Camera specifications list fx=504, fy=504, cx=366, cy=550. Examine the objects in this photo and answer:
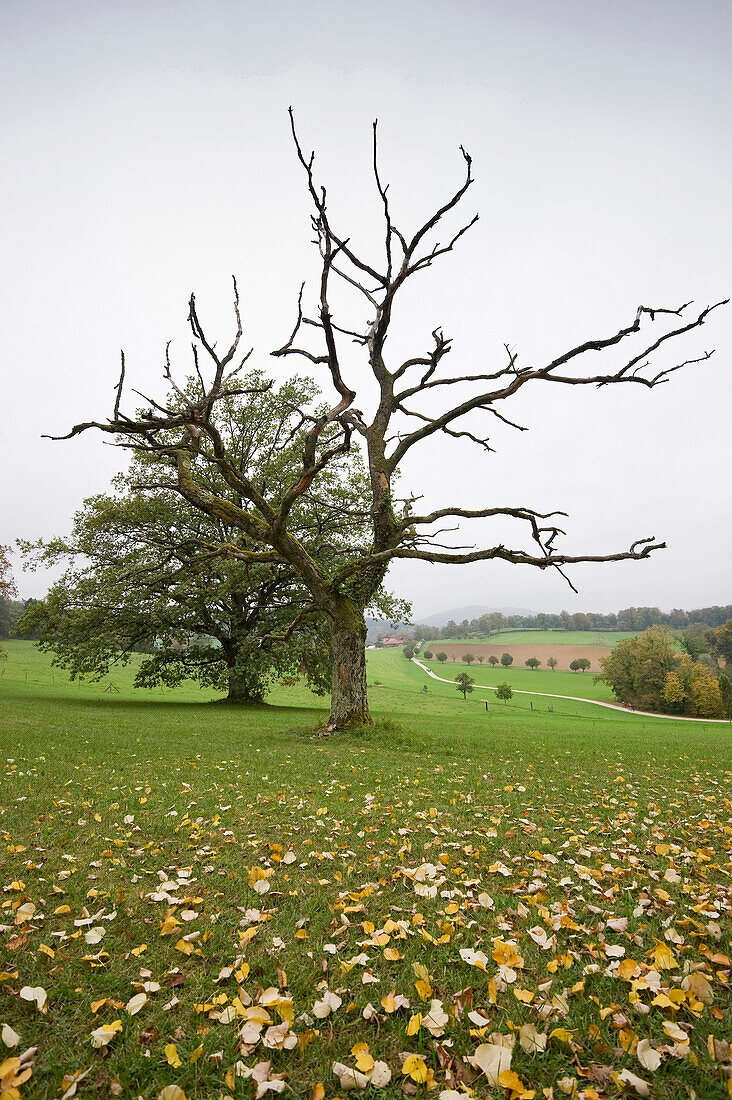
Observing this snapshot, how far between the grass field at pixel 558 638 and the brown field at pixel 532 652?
5.18 metres

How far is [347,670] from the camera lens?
45.2 feet

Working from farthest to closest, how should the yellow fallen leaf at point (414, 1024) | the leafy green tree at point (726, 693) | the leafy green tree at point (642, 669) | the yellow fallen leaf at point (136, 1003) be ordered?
1. the leafy green tree at point (642, 669)
2. the leafy green tree at point (726, 693)
3. the yellow fallen leaf at point (136, 1003)
4. the yellow fallen leaf at point (414, 1024)

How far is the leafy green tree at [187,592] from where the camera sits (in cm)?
2341

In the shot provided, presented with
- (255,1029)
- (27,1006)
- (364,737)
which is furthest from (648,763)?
(27,1006)

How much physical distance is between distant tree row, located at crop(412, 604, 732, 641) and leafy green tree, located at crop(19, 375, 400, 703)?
408 feet

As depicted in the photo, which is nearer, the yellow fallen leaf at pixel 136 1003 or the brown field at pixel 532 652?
the yellow fallen leaf at pixel 136 1003

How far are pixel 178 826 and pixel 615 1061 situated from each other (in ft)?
16.3

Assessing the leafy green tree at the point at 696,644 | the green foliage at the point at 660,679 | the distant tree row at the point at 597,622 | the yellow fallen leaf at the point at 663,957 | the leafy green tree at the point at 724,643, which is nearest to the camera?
the yellow fallen leaf at the point at 663,957

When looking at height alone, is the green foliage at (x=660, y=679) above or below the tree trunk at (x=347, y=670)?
below

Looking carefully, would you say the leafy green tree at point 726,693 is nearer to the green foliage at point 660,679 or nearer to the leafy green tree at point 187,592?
the green foliage at point 660,679

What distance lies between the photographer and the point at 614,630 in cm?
13550

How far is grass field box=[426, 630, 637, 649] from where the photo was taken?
388ft

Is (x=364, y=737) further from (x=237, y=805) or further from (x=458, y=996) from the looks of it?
(x=458, y=996)

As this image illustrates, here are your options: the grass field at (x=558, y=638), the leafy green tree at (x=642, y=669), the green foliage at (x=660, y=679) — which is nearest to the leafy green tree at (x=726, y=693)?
the green foliage at (x=660, y=679)
